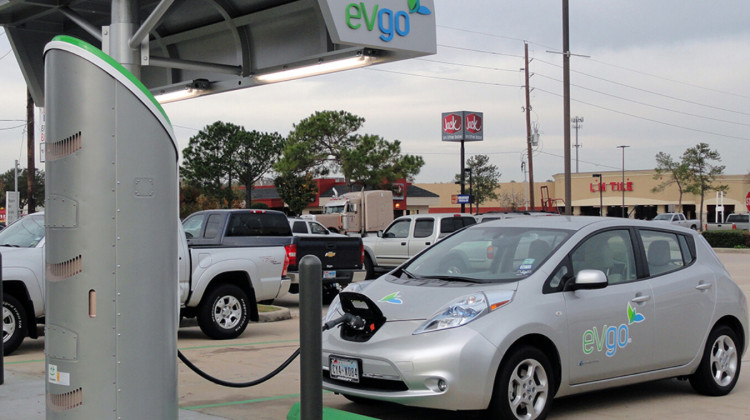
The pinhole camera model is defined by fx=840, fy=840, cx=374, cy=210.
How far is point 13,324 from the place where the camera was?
35.1 ft

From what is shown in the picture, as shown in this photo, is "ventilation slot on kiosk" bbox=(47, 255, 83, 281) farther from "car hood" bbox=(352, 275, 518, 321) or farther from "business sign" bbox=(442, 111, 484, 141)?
"business sign" bbox=(442, 111, 484, 141)

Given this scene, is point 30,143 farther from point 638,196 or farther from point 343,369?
point 638,196

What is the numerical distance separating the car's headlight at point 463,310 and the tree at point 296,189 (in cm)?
5634

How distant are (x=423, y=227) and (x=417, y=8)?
644 inches

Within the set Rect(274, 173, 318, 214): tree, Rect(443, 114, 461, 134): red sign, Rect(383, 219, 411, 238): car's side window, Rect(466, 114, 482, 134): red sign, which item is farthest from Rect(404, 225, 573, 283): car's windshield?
Rect(274, 173, 318, 214): tree

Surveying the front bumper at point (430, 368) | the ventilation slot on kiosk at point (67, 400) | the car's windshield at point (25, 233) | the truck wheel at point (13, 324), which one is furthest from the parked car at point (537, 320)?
the car's windshield at point (25, 233)

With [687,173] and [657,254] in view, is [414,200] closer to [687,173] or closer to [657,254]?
[687,173]

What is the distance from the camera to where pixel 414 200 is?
264ft

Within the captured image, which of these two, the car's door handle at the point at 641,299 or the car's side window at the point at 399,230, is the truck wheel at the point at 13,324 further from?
the car's side window at the point at 399,230

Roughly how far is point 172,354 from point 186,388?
3.90 m

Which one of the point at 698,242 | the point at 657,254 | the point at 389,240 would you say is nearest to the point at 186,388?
the point at 657,254

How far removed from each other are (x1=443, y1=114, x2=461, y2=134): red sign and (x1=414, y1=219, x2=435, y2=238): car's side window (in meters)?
33.5

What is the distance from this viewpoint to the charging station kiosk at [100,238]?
15.3ft

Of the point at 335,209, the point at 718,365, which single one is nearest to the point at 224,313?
the point at 718,365
